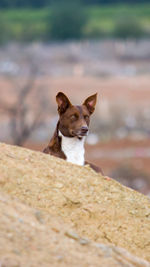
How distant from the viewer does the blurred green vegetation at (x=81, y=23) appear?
7812cm

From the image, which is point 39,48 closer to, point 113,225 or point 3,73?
point 3,73

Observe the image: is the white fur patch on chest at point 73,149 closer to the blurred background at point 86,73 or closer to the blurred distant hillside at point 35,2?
the blurred background at point 86,73

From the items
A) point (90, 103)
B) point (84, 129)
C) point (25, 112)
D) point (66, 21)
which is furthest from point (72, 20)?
point (84, 129)

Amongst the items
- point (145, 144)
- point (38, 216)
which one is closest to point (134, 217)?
Answer: point (38, 216)

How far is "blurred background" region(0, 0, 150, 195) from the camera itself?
131 ft

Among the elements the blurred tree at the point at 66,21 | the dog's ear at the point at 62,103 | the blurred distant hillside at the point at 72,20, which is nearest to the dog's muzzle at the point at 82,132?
the dog's ear at the point at 62,103

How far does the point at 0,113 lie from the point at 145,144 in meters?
7.48

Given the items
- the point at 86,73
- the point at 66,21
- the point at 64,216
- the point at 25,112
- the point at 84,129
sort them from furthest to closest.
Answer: the point at 66,21 < the point at 86,73 < the point at 25,112 < the point at 84,129 < the point at 64,216

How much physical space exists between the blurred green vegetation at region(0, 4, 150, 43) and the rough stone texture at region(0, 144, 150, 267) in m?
65.2

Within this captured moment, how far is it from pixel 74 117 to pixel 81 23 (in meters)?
72.2

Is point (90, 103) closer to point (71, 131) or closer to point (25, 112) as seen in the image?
point (71, 131)

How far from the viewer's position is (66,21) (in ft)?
274

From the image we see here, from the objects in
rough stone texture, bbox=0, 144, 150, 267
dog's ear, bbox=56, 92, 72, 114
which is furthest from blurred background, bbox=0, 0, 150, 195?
rough stone texture, bbox=0, 144, 150, 267

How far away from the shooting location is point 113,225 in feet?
28.3
